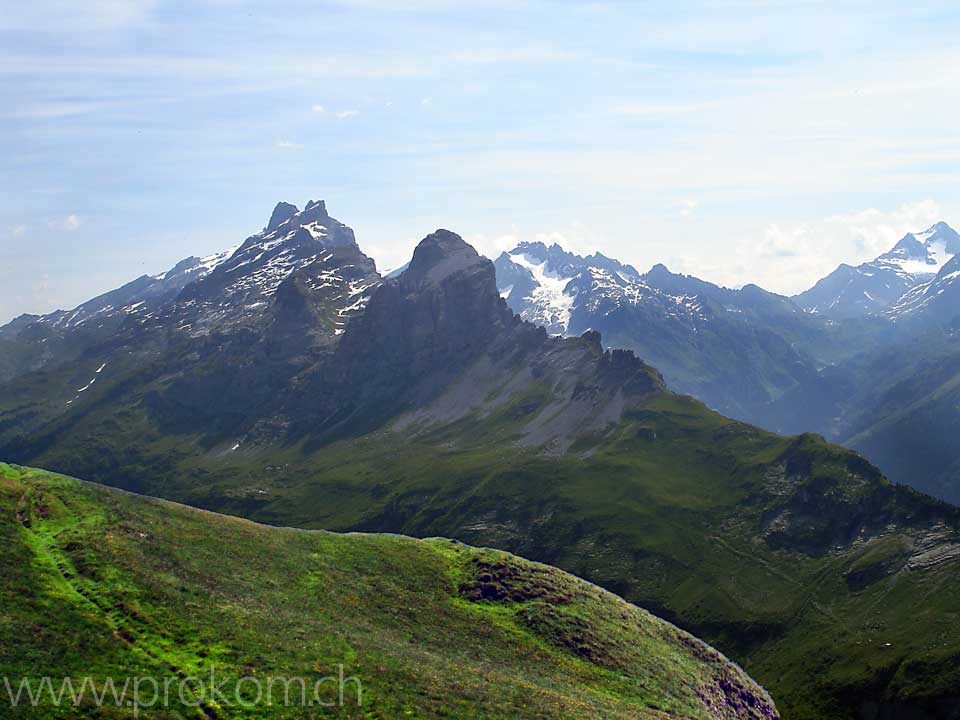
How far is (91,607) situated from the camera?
94.5m

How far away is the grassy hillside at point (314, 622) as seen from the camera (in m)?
88.3

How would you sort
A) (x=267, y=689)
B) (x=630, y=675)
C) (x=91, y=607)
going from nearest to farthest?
(x=267, y=689) < (x=91, y=607) < (x=630, y=675)

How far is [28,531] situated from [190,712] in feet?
139

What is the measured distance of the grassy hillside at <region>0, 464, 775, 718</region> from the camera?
88.3 meters

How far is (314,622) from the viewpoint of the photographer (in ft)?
349

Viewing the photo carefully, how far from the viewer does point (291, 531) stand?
14488cm

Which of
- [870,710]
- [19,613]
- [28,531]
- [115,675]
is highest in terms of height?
[28,531]

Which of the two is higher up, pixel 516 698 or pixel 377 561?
pixel 377 561

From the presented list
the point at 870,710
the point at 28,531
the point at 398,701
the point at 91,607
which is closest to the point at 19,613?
the point at 91,607

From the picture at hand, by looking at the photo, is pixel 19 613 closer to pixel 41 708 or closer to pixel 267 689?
pixel 41 708

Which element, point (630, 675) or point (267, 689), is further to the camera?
point (630, 675)

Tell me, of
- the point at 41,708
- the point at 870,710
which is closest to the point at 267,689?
the point at 41,708

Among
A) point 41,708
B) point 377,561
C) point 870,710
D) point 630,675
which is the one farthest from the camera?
point 870,710

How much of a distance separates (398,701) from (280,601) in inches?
1097
